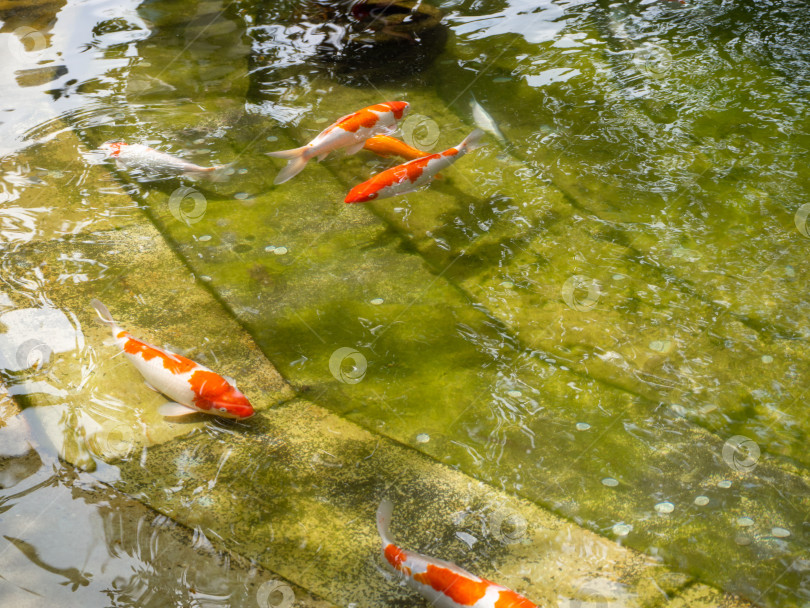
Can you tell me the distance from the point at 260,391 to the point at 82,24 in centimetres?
450

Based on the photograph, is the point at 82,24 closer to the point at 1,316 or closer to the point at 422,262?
the point at 1,316

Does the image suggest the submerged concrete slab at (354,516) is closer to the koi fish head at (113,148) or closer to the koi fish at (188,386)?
the koi fish at (188,386)

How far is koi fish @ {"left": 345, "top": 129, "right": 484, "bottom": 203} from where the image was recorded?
3.66m

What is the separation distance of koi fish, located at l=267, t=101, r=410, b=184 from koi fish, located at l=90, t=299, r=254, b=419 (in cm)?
144

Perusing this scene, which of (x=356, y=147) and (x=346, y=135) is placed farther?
(x=356, y=147)

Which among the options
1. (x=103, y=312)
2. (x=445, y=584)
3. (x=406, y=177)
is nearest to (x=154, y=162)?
(x=103, y=312)

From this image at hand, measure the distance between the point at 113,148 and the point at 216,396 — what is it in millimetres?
2324

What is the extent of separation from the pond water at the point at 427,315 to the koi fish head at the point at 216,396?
109 mm

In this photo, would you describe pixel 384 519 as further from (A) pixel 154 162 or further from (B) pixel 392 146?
(A) pixel 154 162

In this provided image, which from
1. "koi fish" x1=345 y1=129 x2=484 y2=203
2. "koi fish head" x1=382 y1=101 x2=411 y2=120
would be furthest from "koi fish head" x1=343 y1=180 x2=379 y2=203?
"koi fish head" x1=382 y1=101 x2=411 y2=120

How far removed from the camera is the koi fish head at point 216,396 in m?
2.73

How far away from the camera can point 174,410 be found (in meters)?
2.79

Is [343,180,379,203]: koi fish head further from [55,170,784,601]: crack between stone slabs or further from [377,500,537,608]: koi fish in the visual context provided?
[377,500,537,608]: koi fish

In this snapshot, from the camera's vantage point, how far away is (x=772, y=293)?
3.42 m
